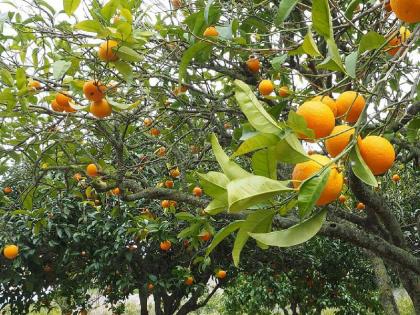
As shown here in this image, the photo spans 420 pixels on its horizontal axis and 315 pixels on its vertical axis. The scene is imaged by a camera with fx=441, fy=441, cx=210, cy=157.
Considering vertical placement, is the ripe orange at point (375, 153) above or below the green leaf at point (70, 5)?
below

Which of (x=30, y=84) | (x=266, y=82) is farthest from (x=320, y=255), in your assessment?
(x=30, y=84)

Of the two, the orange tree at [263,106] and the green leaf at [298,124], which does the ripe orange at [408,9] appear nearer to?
the orange tree at [263,106]

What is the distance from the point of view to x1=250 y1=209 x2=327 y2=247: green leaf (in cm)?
78

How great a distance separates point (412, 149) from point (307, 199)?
2.26 m

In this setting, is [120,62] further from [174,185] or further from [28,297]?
[28,297]

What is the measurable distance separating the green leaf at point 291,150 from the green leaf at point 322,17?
0.22 m

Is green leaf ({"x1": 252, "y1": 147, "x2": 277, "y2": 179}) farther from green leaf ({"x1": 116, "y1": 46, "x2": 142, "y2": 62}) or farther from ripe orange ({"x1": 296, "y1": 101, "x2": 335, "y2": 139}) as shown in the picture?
green leaf ({"x1": 116, "y1": 46, "x2": 142, "y2": 62})

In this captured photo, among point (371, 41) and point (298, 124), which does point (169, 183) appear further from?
point (298, 124)

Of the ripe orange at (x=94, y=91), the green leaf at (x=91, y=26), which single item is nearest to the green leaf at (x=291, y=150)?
the green leaf at (x=91, y=26)

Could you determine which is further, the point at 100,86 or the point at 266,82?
the point at 266,82

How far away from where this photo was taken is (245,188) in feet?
2.27

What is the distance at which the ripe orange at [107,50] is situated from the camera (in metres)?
1.53

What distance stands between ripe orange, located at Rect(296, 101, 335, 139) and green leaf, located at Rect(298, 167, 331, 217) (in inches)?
7.8

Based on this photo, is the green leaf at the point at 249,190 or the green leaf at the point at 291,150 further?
the green leaf at the point at 291,150
